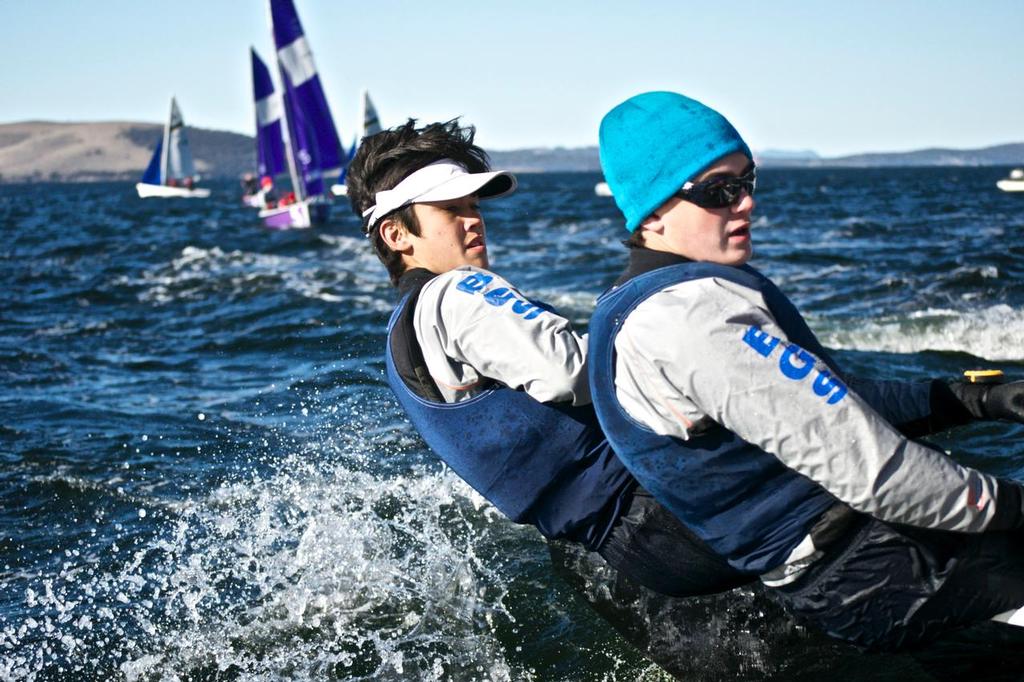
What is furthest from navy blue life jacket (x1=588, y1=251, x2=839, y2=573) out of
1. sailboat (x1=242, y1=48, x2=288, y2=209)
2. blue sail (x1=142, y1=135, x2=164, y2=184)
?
blue sail (x1=142, y1=135, x2=164, y2=184)

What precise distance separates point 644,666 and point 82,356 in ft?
31.8

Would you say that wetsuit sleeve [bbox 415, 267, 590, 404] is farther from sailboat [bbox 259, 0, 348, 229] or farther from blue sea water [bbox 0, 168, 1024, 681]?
sailboat [bbox 259, 0, 348, 229]

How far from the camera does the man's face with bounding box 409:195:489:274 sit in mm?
3645

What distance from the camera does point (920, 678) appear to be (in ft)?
11.7

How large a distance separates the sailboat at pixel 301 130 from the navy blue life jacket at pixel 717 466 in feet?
122

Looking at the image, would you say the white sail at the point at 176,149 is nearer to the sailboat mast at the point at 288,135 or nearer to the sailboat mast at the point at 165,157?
the sailboat mast at the point at 165,157

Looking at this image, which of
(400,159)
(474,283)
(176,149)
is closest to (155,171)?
(176,149)

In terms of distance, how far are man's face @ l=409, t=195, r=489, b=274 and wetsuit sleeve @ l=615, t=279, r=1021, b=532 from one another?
3.79 feet

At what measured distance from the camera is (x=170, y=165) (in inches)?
2849

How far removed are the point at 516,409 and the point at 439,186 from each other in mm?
868

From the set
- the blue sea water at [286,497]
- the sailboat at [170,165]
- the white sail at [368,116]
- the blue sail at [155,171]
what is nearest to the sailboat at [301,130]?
the white sail at [368,116]

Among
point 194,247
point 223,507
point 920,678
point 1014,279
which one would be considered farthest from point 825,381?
point 194,247

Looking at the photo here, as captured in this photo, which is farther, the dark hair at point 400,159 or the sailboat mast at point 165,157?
the sailboat mast at point 165,157

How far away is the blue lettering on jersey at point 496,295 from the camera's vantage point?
3127 millimetres
